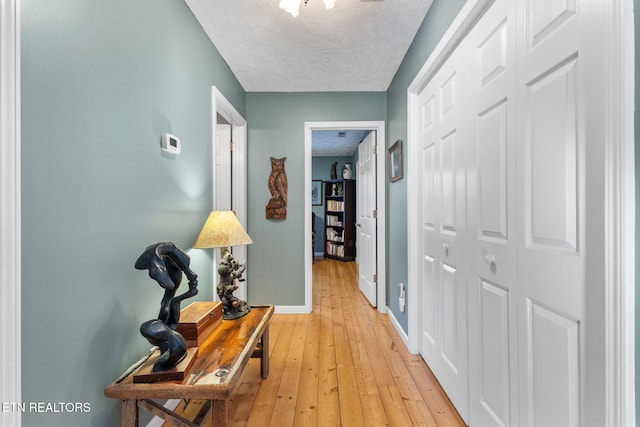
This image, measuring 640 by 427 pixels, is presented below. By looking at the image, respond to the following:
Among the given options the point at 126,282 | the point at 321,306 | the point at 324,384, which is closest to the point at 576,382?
the point at 324,384

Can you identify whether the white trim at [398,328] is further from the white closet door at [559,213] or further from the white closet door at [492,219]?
the white closet door at [559,213]

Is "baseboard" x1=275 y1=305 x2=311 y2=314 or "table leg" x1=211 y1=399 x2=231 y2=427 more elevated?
"table leg" x1=211 y1=399 x2=231 y2=427

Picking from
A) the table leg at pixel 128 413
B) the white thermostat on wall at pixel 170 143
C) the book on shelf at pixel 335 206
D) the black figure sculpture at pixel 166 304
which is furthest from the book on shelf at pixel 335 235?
the table leg at pixel 128 413

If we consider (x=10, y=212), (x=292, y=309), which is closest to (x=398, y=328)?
(x=292, y=309)

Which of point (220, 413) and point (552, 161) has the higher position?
point (552, 161)

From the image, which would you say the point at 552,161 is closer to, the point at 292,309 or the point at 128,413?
the point at 128,413

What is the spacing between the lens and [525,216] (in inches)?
40.6

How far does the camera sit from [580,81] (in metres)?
0.80

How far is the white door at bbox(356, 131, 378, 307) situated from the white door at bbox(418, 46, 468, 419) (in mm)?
1161

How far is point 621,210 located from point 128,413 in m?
1.66

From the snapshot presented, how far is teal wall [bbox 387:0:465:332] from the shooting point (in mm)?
1704

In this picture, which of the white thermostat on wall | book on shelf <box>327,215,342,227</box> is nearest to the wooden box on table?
the white thermostat on wall

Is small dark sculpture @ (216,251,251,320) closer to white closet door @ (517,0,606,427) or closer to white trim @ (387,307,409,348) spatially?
white trim @ (387,307,409,348)

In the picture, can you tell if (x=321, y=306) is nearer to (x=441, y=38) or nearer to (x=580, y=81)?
(x=441, y=38)
